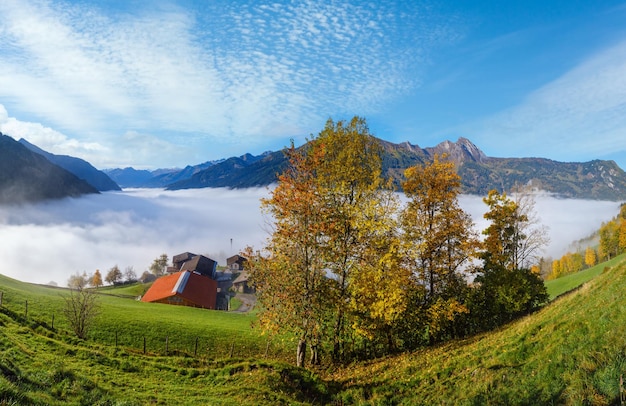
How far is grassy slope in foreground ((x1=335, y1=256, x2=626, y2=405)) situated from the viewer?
505 inches

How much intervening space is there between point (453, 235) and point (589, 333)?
16.3 m

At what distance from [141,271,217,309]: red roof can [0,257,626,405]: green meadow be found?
6890 cm

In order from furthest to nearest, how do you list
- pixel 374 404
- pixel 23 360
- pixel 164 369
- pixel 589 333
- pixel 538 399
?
pixel 164 369 → pixel 374 404 → pixel 23 360 → pixel 589 333 → pixel 538 399

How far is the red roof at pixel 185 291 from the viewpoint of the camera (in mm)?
95875

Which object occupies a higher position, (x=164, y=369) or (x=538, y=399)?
(x=538, y=399)

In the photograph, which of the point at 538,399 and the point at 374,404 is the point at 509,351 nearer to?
the point at 538,399

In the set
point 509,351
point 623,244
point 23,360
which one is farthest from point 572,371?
point 623,244

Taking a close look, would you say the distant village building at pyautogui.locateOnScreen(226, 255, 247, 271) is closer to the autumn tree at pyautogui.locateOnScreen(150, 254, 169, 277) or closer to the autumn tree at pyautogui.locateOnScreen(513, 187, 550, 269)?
the autumn tree at pyautogui.locateOnScreen(150, 254, 169, 277)

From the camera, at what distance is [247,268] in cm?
2900

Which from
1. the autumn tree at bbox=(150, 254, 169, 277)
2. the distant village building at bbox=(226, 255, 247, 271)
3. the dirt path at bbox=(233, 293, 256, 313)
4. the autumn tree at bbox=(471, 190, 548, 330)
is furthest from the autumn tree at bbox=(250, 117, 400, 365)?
the autumn tree at bbox=(150, 254, 169, 277)

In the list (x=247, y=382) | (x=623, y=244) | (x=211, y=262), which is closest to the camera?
(x=247, y=382)

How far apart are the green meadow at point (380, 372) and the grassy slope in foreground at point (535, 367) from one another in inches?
2.0

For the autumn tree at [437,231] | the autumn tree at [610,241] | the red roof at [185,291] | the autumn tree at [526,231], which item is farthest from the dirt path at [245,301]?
the autumn tree at [610,241]

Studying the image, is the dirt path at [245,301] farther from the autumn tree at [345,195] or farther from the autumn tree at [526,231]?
the autumn tree at [345,195]
